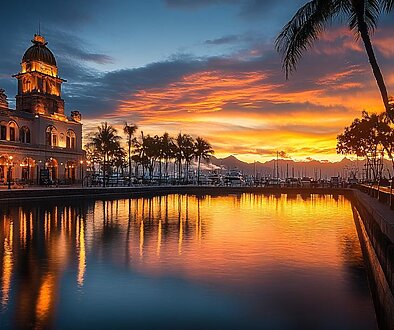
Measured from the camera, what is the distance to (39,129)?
6238 centimetres

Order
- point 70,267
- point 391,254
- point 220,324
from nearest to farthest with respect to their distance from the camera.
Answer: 1. point 391,254
2. point 220,324
3. point 70,267

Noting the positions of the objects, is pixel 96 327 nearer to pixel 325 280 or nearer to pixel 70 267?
pixel 70 267

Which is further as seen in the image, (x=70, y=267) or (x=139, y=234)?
(x=139, y=234)

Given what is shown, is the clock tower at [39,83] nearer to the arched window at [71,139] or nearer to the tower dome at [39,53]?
the tower dome at [39,53]

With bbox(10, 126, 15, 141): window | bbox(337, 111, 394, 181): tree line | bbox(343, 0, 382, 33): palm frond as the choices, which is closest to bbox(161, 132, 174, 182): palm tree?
bbox(10, 126, 15, 141): window

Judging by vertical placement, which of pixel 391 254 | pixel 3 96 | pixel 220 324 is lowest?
pixel 220 324

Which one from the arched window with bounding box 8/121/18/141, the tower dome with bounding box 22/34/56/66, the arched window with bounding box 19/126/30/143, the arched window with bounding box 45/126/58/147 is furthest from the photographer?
the tower dome with bounding box 22/34/56/66

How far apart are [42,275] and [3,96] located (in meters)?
50.9

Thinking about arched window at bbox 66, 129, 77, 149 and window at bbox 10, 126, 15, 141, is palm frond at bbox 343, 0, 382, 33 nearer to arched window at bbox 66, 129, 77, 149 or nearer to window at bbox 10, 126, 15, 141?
window at bbox 10, 126, 15, 141

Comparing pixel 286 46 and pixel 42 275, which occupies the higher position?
pixel 286 46

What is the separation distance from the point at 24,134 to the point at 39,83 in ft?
33.4

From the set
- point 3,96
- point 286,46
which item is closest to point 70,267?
point 286,46

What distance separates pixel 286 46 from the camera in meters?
10.8

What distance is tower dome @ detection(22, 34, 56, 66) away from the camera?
6821 cm
